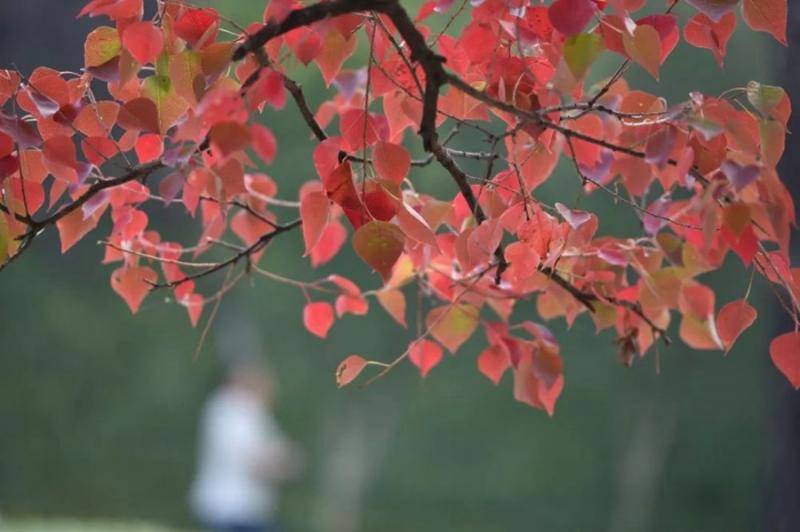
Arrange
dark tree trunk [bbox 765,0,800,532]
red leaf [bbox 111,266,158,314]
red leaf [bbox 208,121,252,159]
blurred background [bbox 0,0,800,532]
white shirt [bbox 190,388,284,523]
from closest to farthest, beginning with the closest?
1. red leaf [bbox 208,121,252,159]
2. red leaf [bbox 111,266,158,314]
3. dark tree trunk [bbox 765,0,800,532]
4. white shirt [bbox 190,388,284,523]
5. blurred background [bbox 0,0,800,532]

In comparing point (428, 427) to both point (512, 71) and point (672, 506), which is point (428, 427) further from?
point (512, 71)

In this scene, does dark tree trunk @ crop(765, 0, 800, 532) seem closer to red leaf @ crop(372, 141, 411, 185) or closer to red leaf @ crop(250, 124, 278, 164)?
red leaf @ crop(372, 141, 411, 185)

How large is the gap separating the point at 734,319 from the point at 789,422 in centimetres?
163

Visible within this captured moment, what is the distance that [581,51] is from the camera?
2.57ft

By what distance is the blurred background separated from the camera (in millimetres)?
7480

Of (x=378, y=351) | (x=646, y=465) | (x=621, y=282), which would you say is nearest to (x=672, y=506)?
(x=646, y=465)

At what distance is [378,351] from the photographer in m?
Result: 7.52

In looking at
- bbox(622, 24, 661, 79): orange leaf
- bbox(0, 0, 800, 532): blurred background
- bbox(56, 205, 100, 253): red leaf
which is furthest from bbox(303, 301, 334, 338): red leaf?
bbox(0, 0, 800, 532): blurred background

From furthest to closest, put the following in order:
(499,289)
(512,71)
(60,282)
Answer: (60,282), (499,289), (512,71)

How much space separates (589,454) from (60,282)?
4.21m

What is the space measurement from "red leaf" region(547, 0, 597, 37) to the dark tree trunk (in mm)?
1712

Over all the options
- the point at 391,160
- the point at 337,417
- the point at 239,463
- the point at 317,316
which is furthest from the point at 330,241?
the point at 337,417

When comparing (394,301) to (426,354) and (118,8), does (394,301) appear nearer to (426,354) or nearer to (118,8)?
(426,354)

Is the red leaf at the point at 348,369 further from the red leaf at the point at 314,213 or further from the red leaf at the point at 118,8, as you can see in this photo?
the red leaf at the point at 118,8
